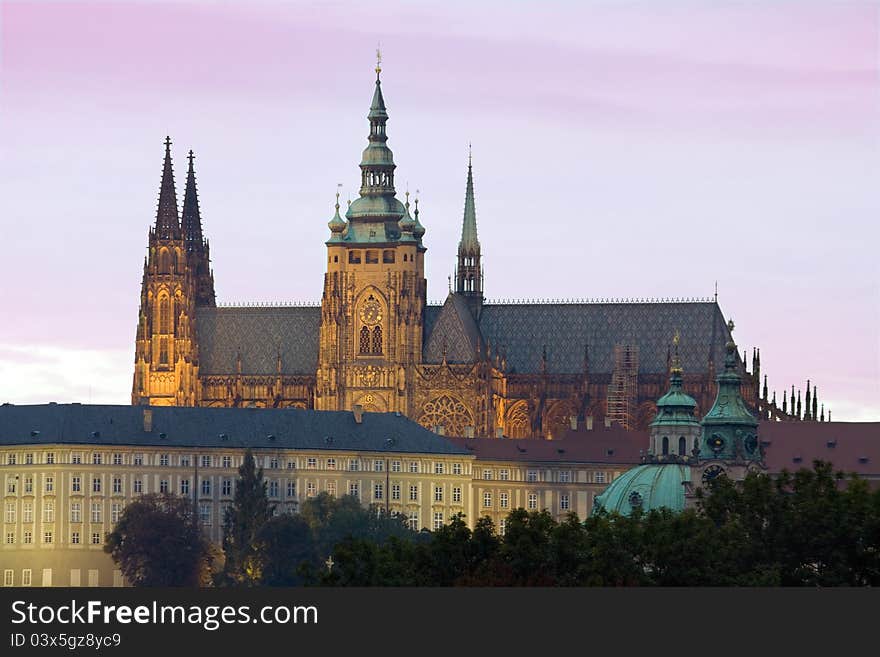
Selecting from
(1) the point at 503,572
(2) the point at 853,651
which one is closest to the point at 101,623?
(2) the point at 853,651

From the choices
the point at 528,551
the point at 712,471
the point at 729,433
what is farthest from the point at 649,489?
the point at 528,551

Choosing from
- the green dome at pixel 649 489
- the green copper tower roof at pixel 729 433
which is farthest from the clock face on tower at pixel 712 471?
the green dome at pixel 649 489

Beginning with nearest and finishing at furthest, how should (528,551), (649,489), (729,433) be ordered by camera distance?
(528,551) → (729,433) → (649,489)

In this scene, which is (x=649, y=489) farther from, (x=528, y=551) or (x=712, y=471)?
(x=528, y=551)

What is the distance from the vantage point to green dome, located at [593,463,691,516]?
190 metres

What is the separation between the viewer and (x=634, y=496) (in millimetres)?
189875

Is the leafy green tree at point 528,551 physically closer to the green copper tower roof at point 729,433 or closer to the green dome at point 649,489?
the green dome at point 649,489

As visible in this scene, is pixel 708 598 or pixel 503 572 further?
pixel 503 572

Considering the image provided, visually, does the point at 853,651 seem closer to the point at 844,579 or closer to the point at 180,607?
Result: the point at 180,607

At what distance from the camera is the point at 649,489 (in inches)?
7564

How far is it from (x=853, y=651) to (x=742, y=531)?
150 feet

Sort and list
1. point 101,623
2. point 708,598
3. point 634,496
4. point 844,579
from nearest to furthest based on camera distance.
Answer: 1. point 101,623
2. point 708,598
3. point 844,579
4. point 634,496

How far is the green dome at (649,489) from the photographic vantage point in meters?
190

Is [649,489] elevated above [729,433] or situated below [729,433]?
below
